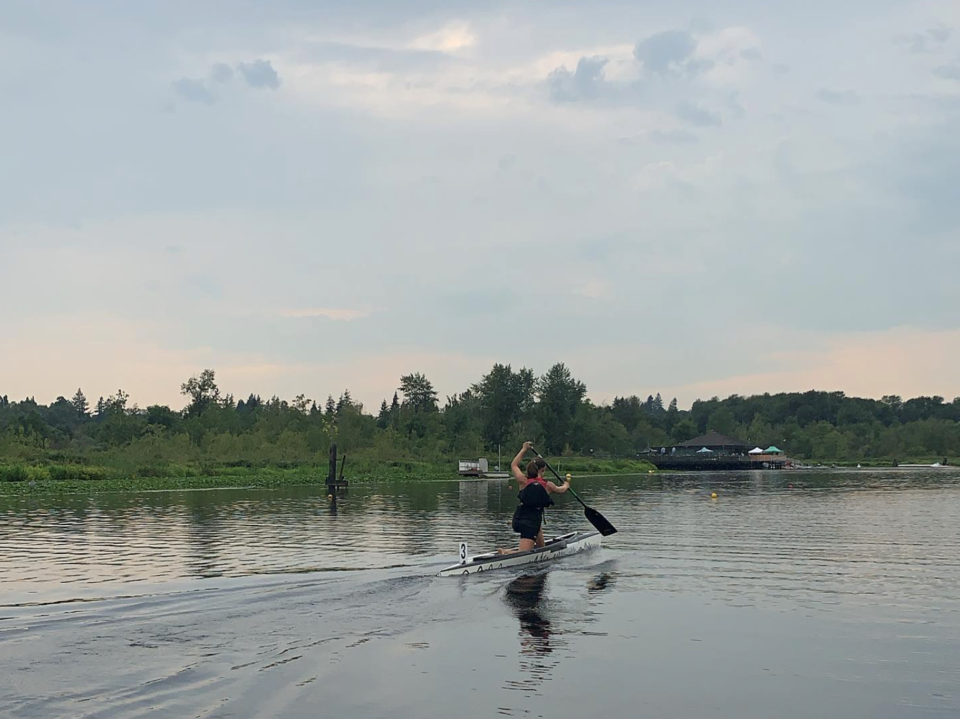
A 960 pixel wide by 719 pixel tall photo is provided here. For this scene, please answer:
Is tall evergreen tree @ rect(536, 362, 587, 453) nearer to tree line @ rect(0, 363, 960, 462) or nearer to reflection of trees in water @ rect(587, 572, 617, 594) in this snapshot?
tree line @ rect(0, 363, 960, 462)

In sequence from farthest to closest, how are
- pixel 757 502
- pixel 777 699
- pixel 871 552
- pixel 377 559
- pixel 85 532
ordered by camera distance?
1. pixel 757 502
2. pixel 85 532
3. pixel 871 552
4. pixel 377 559
5. pixel 777 699

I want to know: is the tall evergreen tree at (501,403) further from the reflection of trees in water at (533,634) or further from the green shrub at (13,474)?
the reflection of trees in water at (533,634)

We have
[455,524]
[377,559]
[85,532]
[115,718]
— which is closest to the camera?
[115,718]

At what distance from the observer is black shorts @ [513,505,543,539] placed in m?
26.3

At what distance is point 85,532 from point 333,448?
107 feet

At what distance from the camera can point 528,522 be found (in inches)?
1037

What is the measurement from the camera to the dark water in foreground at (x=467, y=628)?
41.3ft

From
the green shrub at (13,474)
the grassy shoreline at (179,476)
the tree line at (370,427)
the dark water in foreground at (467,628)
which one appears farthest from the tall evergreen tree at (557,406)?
the dark water in foreground at (467,628)

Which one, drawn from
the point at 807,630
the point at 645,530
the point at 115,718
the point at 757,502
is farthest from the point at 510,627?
the point at 757,502

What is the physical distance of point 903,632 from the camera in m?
17.7

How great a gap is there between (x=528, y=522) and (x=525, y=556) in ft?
3.09

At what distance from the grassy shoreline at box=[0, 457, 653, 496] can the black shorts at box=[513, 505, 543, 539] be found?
49.2 m

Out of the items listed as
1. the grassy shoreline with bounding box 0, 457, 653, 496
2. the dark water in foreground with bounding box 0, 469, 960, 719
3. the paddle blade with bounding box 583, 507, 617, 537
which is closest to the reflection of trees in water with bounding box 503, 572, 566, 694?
the dark water in foreground with bounding box 0, 469, 960, 719

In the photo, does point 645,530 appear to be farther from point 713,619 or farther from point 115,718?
point 115,718
